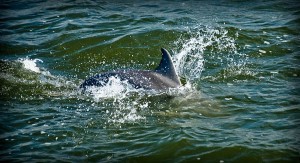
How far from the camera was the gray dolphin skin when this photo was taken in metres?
9.40

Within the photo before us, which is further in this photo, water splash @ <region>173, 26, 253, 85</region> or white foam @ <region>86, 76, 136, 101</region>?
water splash @ <region>173, 26, 253, 85</region>

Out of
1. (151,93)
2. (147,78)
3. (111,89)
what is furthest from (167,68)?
(111,89)

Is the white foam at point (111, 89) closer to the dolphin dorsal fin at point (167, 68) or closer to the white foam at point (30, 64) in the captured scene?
the dolphin dorsal fin at point (167, 68)

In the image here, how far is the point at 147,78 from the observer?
31.1 feet

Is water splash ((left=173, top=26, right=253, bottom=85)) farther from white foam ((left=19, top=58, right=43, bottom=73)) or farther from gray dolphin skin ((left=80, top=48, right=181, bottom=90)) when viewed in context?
white foam ((left=19, top=58, right=43, bottom=73))

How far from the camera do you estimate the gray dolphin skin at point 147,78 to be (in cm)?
940

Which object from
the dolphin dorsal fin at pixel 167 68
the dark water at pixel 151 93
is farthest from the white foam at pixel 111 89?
the dolphin dorsal fin at pixel 167 68

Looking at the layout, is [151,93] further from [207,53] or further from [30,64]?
[30,64]

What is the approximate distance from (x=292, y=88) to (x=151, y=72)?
311 cm

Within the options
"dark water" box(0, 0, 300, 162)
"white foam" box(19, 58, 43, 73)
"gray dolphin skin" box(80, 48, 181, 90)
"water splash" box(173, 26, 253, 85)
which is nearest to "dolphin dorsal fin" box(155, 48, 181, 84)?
"gray dolphin skin" box(80, 48, 181, 90)

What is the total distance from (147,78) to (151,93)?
0.36 metres

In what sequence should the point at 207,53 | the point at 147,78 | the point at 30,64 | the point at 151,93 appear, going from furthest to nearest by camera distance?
the point at 207,53 < the point at 30,64 < the point at 147,78 < the point at 151,93

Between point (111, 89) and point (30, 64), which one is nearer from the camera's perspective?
point (111, 89)

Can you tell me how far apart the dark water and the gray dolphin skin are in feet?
0.54
